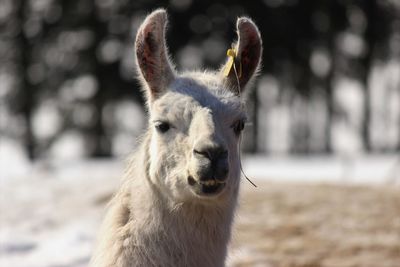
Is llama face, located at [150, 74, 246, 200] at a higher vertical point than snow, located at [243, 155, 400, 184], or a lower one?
higher

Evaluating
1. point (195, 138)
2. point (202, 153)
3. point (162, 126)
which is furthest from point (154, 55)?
point (202, 153)

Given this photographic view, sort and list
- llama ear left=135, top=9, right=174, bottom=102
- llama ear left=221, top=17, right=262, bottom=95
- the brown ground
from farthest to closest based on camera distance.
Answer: the brown ground < llama ear left=221, top=17, right=262, bottom=95 < llama ear left=135, top=9, right=174, bottom=102

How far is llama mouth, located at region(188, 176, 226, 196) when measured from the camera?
15.5 feet

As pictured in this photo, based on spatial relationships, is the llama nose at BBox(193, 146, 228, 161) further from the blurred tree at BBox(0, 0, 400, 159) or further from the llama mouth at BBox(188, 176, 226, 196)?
the blurred tree at BBox(0, 0, 400, 159)

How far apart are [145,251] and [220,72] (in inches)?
53.2

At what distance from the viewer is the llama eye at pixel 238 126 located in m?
5.20

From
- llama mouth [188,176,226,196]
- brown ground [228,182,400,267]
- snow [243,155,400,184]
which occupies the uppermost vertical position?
llama mouth [188,176,226,196]

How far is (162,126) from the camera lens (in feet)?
16.8

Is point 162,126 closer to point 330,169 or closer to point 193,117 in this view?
point 193,117

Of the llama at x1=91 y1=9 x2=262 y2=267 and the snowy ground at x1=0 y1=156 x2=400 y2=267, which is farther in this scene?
the snowy ground at x1=0 y1=156 x2=400 y2=267

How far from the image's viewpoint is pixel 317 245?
9.06 m

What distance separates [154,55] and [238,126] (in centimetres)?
69

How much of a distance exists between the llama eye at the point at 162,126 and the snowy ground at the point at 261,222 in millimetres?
2861

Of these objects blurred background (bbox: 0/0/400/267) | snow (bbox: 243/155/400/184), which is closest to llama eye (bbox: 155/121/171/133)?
snow (bbox: 243/155/400/184)
